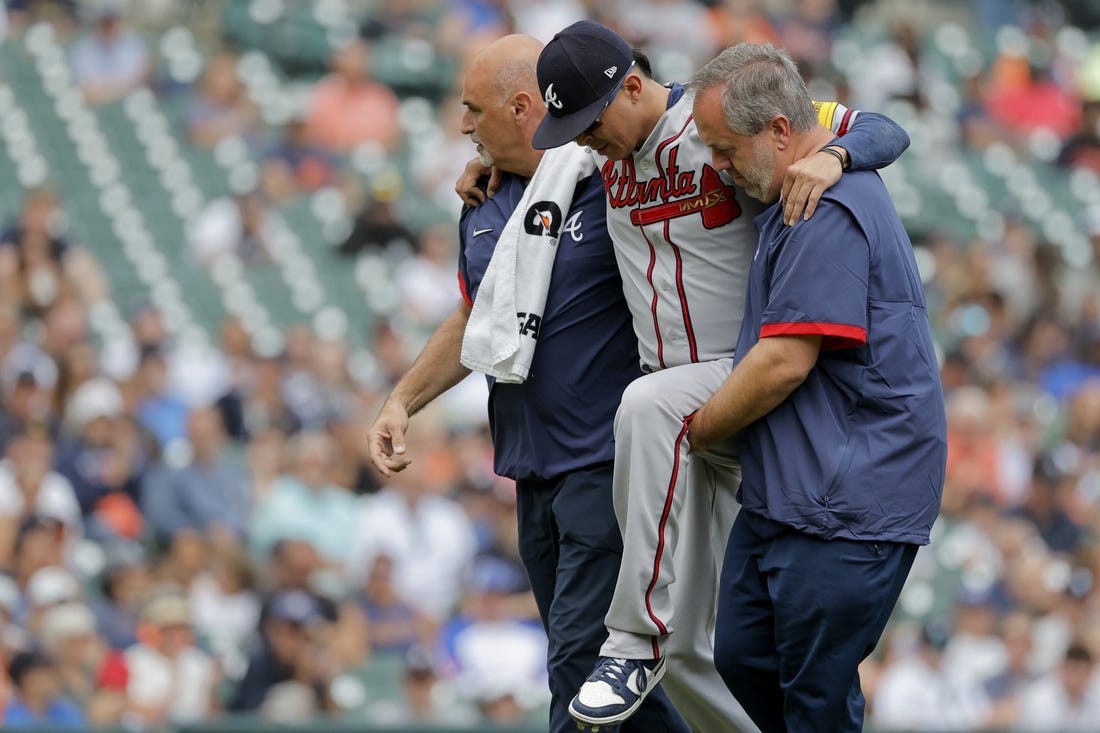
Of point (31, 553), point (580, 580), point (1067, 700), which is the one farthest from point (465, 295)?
point (1067, 700)

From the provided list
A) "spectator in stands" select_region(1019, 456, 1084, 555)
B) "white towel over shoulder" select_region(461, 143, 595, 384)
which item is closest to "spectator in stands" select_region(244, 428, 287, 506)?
"spectator in stands" select_region(1019, 456, 1084, 555)

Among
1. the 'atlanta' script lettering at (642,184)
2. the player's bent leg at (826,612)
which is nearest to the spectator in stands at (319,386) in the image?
the 'atlanta' script lettering at (642,184)

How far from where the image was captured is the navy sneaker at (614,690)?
13.8 ft

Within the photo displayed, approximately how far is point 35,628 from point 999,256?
9073 millimetres

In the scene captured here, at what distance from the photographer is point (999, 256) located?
15195 mm

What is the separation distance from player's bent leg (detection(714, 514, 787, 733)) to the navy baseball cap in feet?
3.36

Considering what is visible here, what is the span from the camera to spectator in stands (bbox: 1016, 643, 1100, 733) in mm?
10258

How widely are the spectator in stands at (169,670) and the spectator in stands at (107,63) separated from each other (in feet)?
25.2

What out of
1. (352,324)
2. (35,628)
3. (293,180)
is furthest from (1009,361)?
(35,628)

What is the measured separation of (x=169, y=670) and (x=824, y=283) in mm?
6054

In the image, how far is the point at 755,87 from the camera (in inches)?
161

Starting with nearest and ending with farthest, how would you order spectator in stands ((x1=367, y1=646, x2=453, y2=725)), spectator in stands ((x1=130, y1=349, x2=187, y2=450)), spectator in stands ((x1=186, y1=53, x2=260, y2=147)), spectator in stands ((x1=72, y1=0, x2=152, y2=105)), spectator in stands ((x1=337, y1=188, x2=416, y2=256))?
spectator in stands ((x1=367, y1=646, x2=453, y2=725)) < spectator in stands ((x1=130, y1=349, x2=187, y2=450)) < spectator in stands ((x1=337, y1=188, x2=416, y2=256)) < spectator in stands ((x1=186, y1=53, x2=260, y2=147)) < spectator in stands ((x1=72, y1=0, x2=152, y2=105))

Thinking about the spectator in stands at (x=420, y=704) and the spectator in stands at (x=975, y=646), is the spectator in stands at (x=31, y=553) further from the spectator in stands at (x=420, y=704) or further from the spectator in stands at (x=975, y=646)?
the spectator in stands at (x=975, y=646)

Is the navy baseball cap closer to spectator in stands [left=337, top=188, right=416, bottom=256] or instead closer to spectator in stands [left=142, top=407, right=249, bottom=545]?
spectator in stands [left=142, top=407, right=249, bottom=545]
